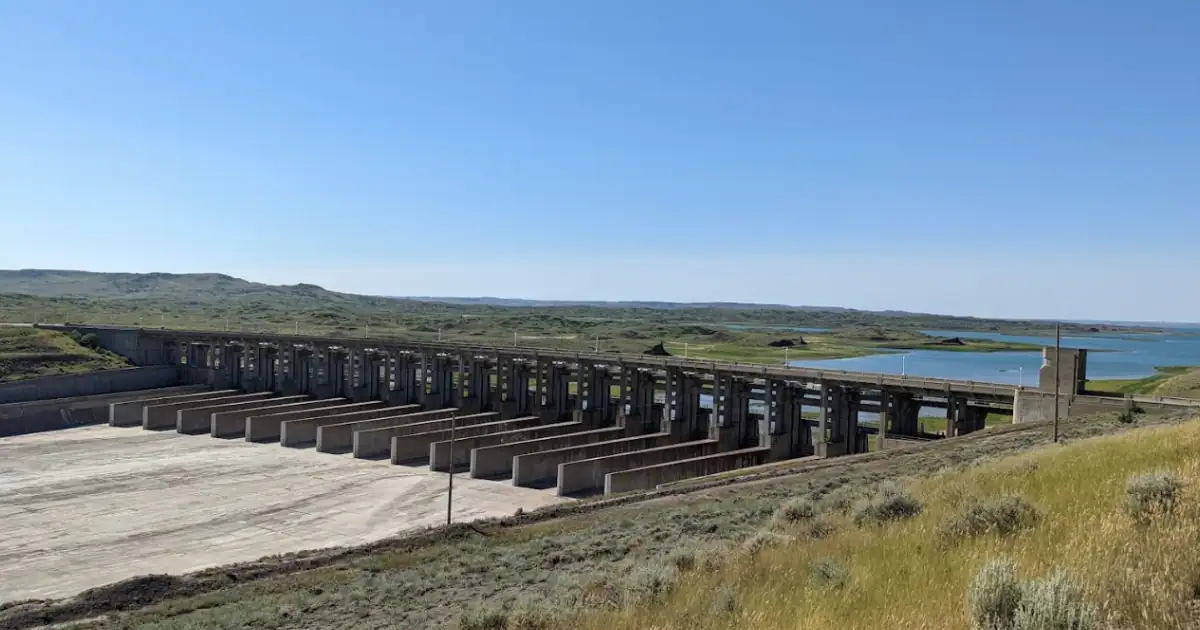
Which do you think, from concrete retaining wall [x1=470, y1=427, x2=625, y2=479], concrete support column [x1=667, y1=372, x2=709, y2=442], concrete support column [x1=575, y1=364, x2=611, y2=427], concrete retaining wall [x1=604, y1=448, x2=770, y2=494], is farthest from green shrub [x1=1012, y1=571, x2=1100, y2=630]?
concrete support column [x1=575, y1=364, x2=611, y2=427]

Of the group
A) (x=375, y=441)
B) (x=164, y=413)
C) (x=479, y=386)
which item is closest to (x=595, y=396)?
(x=479, y=386)

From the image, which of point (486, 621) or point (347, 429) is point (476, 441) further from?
point (486, 621)

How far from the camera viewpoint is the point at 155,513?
32000mm

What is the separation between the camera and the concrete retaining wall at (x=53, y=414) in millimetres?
51812

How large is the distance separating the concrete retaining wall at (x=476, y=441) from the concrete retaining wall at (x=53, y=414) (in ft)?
95.9

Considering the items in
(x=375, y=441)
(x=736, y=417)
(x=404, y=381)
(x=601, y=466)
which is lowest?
(x=375, y=441)

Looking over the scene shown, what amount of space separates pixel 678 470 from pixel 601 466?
3.36 m

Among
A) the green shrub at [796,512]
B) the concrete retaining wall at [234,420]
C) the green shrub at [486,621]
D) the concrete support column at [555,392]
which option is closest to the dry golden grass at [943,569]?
the green shrub at [486,621]

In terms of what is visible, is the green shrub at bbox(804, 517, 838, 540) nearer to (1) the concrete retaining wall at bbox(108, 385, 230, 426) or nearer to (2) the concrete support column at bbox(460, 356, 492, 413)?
(2) the concrete support column at bbox(460, 356, 492, 413)

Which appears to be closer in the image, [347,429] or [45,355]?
[347,429]

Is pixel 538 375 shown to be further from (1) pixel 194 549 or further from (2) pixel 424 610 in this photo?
(2) pixel 424 610

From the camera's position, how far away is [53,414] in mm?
53625

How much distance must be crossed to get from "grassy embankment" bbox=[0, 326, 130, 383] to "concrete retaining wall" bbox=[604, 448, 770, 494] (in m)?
48.2

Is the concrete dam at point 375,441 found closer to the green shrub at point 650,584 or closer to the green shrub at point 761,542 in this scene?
the green shrub at point 761,542
